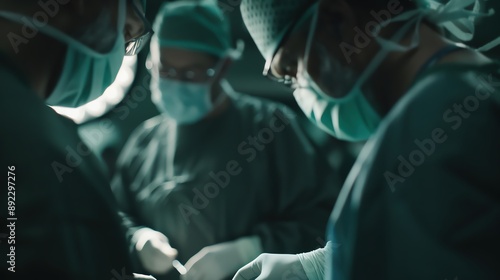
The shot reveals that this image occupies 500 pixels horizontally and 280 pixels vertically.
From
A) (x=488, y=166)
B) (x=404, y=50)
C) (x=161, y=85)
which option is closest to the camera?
(x=488, y=166)

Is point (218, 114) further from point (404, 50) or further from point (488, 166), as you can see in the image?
point (488, 166)

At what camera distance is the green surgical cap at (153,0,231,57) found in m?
1.97

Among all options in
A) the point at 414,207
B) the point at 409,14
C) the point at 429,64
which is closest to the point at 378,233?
the point at 414,207

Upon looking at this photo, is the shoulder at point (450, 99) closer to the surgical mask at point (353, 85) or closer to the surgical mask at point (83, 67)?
the surgical mask at point (353, 85)

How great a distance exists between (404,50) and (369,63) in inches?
3.4

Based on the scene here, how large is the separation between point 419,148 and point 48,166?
646 millimetres

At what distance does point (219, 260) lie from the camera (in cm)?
184

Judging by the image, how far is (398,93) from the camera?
1102mm

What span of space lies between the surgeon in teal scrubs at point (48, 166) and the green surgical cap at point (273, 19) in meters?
0.34
